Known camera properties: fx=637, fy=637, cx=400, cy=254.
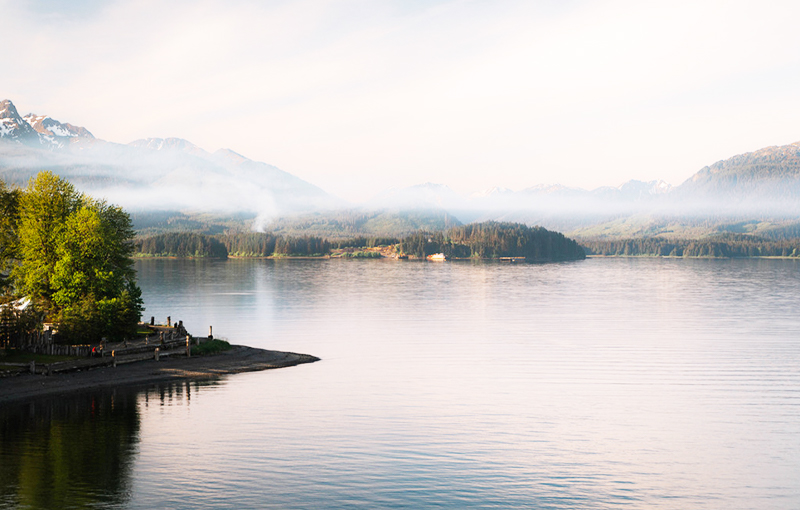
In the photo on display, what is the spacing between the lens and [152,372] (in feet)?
173

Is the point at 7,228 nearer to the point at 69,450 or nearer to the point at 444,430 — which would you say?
the point at 69,450

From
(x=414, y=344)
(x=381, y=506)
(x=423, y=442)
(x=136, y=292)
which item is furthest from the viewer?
(x=414, y=344)

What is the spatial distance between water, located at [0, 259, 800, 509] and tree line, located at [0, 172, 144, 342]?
14.8 m

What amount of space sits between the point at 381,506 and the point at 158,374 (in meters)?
31.6

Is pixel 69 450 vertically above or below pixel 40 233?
below

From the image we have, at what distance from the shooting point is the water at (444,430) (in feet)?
95.2

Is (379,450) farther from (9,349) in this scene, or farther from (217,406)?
(9,349)

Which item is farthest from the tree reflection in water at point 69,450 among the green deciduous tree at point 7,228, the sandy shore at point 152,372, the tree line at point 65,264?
the green deciduous tree at point 7,228

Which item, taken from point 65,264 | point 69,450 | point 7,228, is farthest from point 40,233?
point 69,450

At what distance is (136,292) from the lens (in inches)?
2643

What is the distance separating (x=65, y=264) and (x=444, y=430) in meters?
44.3

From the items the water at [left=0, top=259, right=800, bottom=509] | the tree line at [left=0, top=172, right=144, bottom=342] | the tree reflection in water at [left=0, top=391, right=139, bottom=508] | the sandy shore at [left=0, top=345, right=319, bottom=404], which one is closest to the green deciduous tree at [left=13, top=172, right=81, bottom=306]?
the tree line at [left=0, top=172, right=144, bottom=342]

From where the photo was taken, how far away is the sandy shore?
45.2 m

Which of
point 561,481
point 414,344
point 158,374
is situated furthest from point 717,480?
point 414,344
